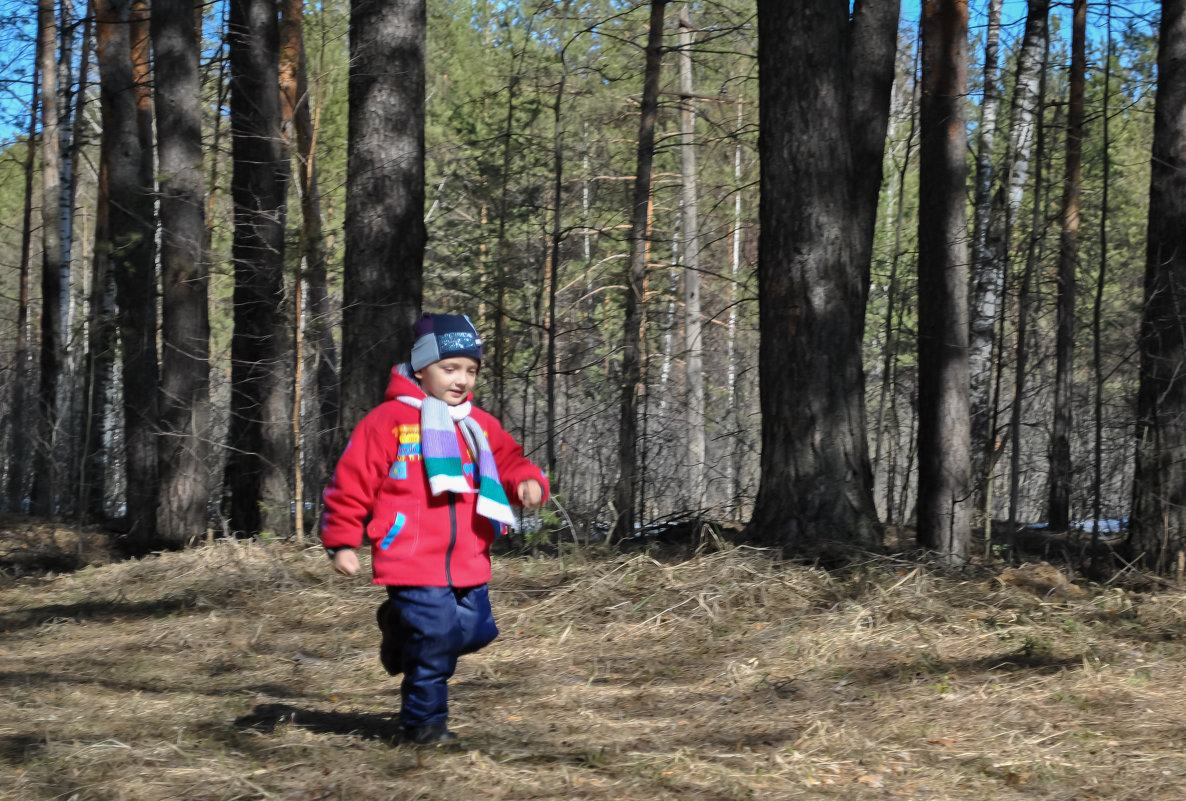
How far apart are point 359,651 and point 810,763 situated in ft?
9.85

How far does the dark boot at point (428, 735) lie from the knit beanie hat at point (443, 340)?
138cm

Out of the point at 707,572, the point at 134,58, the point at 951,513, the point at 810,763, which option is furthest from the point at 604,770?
the point at 134,58

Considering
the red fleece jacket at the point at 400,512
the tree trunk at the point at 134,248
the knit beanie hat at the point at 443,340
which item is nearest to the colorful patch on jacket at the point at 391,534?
the red fleece jacket at the point at 400,512

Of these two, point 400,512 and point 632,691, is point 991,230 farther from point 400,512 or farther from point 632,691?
point 400,512

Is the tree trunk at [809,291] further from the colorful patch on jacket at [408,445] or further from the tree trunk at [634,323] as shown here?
the colorful patch on jacket at [408,445]

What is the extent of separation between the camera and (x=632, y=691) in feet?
16.6

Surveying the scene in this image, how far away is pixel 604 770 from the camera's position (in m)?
3.84

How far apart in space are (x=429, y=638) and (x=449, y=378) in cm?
99

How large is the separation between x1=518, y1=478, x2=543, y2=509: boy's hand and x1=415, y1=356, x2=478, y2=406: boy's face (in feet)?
1.39

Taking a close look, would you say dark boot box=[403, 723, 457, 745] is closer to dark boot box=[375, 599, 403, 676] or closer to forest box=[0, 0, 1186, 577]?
dark boot box=[375, 599, 403, 676]

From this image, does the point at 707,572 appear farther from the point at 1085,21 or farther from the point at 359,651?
the point at 1085,21

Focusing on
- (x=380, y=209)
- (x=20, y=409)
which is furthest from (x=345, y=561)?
(x=20, y=409)

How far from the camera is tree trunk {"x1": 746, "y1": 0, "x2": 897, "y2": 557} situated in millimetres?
6914

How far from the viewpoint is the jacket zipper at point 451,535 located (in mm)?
4023
